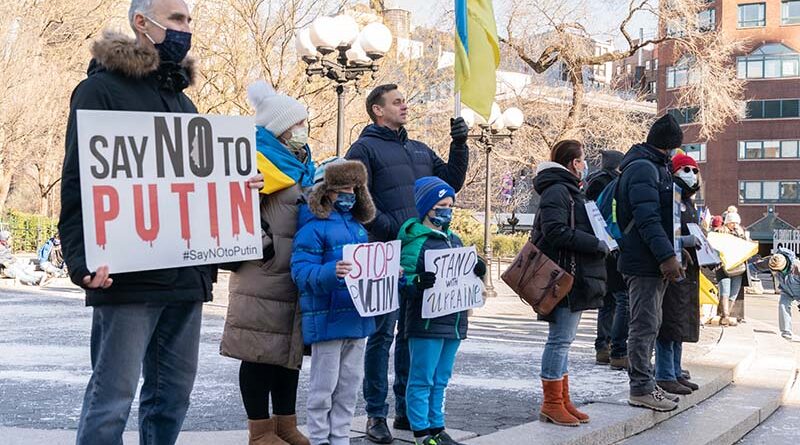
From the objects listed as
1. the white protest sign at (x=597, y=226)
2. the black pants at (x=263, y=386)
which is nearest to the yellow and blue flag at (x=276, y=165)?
the black pants at (x=263, y=386)

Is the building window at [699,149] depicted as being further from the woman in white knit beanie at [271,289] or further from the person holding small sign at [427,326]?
the woman in white knit beanie at [271,289]

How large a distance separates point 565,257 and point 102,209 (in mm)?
3422

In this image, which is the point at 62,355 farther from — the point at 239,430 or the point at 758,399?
the point at 758,399

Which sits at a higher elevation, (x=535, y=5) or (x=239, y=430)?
(x=535, y=5)

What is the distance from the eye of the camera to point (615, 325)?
821cm

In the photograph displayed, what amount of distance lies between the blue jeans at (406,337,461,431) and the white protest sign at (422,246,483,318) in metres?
0.19

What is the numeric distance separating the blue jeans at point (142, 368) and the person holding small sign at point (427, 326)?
1.50 metres

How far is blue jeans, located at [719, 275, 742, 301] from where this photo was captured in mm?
13156

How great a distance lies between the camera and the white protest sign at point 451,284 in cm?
486

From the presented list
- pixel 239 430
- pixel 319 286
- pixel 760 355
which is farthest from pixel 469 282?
pixel 760 355

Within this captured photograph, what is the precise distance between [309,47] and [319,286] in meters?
10.4

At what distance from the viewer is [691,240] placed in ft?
22.5

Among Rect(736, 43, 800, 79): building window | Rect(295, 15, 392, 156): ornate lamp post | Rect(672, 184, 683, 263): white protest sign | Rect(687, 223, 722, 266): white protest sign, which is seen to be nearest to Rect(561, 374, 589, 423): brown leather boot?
Rect(672, 184, 683, 263): white protest sign

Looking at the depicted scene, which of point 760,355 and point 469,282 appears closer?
point 469,282
